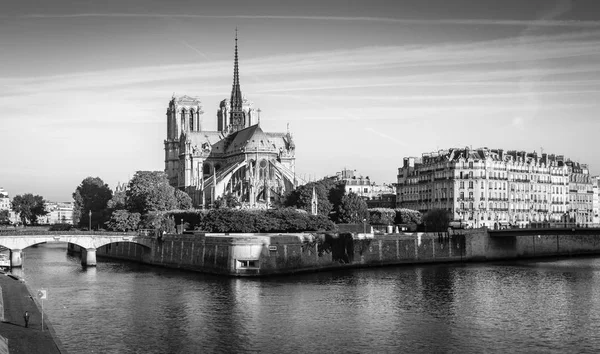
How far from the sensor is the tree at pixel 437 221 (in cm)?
9770

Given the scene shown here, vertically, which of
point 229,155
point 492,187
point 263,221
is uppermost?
point 229,155

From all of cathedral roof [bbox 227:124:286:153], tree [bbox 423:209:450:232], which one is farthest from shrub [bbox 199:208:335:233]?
cathedral roof [bbox 227:124:286:153]

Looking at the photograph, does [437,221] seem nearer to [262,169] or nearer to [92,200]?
[262,169]

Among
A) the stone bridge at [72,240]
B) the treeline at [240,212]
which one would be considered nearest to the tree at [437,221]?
the treeline at [240,212]

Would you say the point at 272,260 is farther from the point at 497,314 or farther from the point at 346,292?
the point at 497,314

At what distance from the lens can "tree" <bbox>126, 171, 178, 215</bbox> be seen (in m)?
102

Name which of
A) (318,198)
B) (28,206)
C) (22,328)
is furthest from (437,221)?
(28,206)

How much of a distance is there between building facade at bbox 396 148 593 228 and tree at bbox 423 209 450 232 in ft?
51.0

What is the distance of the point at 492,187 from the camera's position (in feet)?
382

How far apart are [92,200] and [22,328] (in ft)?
316

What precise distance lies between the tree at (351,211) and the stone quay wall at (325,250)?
1388 cm

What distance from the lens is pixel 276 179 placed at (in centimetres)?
13412

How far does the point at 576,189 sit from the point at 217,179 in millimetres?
59307

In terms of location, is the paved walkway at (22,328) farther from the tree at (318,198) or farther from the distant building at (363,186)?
the distant building at (363,186)
